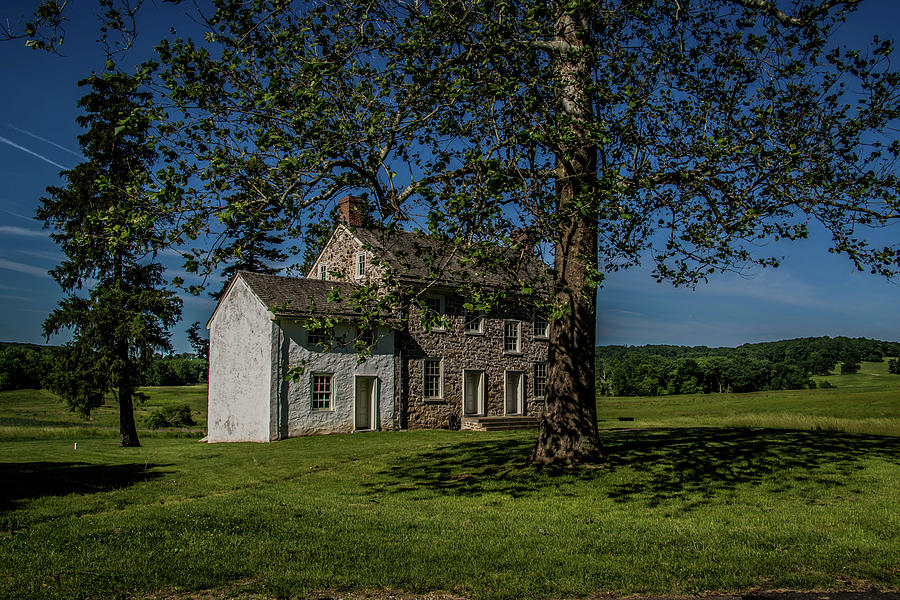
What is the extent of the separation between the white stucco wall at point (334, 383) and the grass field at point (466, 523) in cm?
821

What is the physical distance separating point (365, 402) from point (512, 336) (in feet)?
28.0

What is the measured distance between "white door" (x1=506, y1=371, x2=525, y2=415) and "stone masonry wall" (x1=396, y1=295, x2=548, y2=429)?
28 centimetres

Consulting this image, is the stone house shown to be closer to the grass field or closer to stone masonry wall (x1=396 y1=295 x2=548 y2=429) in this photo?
stone masonry wall (x1=396 y1=295 x2=548 y2=429)

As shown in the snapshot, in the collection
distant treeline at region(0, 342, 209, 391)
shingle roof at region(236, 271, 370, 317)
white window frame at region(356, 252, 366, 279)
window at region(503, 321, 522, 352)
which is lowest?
distant treeline at region(0, 342, 209, 391)

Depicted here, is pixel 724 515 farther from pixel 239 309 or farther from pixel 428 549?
pixel 239 309

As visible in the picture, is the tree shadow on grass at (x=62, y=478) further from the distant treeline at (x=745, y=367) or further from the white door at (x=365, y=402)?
the distant treeline at (x=745, y=367)

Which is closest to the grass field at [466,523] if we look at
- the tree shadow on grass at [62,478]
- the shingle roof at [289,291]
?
the tree shadow on grass at [62,478]

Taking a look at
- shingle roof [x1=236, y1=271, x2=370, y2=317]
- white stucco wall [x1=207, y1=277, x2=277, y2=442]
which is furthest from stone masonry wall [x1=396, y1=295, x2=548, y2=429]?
white stucco wall [x1=207, y1=277, x2=277, y2=442]

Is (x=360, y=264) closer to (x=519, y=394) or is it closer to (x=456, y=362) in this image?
(x=456, y=362)

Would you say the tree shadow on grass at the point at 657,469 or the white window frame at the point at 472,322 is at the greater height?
the white window frame at the point at 472,322

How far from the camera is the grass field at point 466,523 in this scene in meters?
6.21

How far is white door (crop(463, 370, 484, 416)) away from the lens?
1176 inches

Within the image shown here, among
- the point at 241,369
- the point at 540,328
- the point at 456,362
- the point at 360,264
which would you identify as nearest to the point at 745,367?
the point at 540,328

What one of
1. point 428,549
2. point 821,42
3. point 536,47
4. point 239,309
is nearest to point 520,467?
point 428,549
